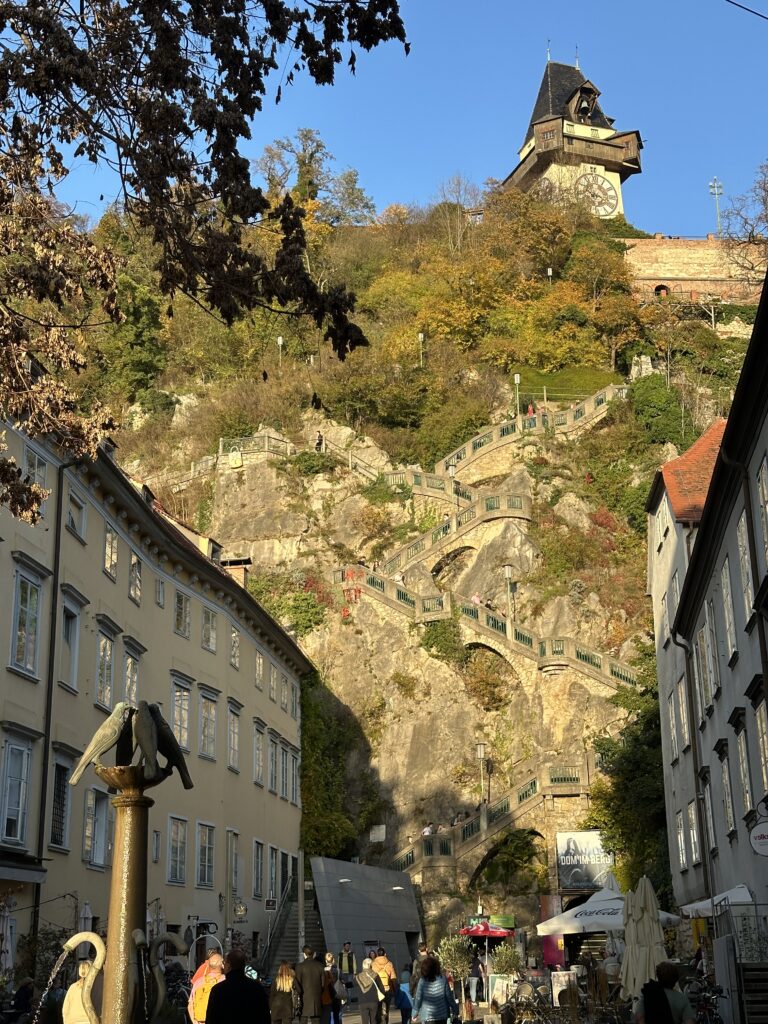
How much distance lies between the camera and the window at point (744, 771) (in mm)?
21016

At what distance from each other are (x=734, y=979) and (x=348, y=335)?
1113 cm

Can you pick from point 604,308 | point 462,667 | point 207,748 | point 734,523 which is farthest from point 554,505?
point 734,523

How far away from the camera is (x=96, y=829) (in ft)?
80.7

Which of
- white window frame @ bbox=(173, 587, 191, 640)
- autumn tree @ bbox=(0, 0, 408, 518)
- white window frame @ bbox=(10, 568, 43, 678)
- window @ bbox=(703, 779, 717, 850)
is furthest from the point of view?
white window frame @ bbox=(173, 587, 191, 640)

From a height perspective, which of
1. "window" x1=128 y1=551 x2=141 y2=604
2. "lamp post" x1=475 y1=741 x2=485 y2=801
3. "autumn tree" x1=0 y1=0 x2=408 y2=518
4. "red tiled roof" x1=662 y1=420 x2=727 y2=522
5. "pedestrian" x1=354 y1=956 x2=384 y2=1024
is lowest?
"pedestrian" x1=354 y1=956 x2=384 y2=1024

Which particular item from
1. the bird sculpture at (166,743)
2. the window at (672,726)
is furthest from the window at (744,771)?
the bird sculpture at (166,743)

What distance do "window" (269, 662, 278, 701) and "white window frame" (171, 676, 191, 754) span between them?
7.91 m

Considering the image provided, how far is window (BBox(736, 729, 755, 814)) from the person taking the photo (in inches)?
827

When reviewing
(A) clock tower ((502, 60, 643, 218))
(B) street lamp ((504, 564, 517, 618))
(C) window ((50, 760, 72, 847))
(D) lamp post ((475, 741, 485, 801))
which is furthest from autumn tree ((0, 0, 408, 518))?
(A) clock tower ((502, 60, 643, 218))

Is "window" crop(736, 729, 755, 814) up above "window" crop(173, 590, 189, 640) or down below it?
below

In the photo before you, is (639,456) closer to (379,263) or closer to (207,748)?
(379,263)

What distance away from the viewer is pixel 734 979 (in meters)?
16.2

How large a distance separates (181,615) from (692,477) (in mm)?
12811

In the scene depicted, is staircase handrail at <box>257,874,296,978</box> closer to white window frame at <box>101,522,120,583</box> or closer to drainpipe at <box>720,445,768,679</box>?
white window frame at <box>101,522,120,583</box>
